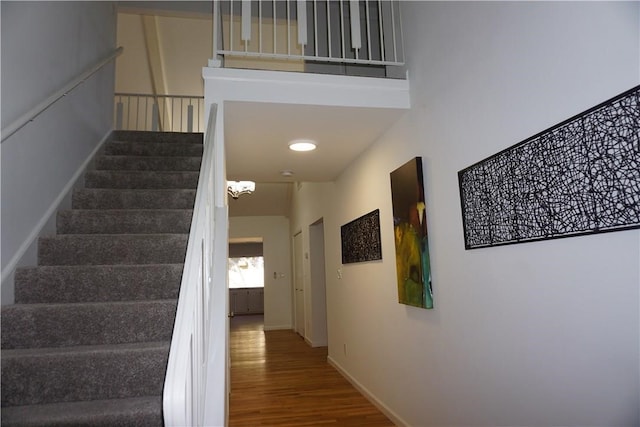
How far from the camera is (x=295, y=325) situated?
27.6 feet

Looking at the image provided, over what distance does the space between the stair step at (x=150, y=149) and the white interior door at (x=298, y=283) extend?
3898mm

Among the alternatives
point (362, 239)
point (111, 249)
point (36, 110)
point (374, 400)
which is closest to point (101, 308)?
point (111, 249)

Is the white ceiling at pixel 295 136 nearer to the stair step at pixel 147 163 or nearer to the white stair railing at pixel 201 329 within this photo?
the stair step at pixel 147 163

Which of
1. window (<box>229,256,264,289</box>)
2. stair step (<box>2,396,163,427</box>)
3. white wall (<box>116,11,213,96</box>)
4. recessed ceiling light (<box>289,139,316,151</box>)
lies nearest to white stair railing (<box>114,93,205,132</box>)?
white wall (<box>116,11,213,96</box>)

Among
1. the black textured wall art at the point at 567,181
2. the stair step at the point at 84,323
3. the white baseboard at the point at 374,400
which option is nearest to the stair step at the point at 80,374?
the stair step at the point at 84,323

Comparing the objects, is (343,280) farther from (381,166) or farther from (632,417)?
(632,417)

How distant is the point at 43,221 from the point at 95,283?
679 mm

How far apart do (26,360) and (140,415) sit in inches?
24.4

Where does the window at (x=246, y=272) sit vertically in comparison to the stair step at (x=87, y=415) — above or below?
above

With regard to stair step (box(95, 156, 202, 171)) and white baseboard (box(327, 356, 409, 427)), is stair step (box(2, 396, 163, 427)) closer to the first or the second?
white baseboard (box(327, 356, 409, 427))

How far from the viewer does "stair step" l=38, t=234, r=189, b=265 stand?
100 inches

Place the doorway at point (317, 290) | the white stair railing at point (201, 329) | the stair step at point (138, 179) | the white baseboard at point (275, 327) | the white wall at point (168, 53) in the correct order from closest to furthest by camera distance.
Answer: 1. the white stair railing at point (201, 329)
2. the stair step at point (138, 179)
3. the white wall at point (168, 53)
4. the doorway at point (317, 290)
5. the white baseboard at point (275, 327)

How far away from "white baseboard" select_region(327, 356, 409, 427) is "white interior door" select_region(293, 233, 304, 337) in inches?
105

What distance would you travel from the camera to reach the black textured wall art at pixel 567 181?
131cm
